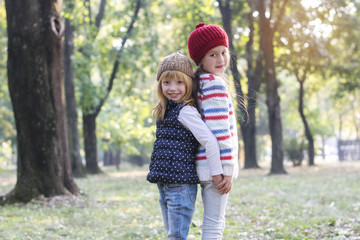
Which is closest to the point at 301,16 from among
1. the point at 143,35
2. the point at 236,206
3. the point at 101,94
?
the point at 143,35

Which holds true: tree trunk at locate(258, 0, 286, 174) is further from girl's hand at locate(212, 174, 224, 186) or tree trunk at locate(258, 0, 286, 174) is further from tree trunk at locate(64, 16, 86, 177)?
girl's hand at locate(212, 174, 224, 186)

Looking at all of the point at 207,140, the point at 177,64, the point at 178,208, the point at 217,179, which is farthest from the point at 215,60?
the point at 178,208

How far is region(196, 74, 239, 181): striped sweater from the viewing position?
337cm

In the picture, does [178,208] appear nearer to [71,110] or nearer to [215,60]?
[215,60]

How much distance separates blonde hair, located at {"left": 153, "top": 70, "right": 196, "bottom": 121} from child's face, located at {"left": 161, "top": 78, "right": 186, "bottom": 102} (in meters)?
0.02

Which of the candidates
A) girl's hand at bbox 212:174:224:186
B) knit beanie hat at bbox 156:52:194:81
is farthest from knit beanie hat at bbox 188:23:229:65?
girl's hand at bbox 212:174:224:186

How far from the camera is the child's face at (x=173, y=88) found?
356 cm

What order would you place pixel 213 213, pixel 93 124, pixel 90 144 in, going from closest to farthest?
pixel 213 213 → pixel 90 144 → pixel 93 124

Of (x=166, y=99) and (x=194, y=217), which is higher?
(x=166, y=99)

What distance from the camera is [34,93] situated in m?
9.01

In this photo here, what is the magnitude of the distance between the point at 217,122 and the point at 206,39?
0.68 meters

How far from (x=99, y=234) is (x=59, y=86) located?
4187 millimetres

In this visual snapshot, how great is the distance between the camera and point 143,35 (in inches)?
868

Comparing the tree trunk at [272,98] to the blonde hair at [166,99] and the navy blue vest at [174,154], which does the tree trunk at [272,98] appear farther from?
the navy blue vest at [174,154]
